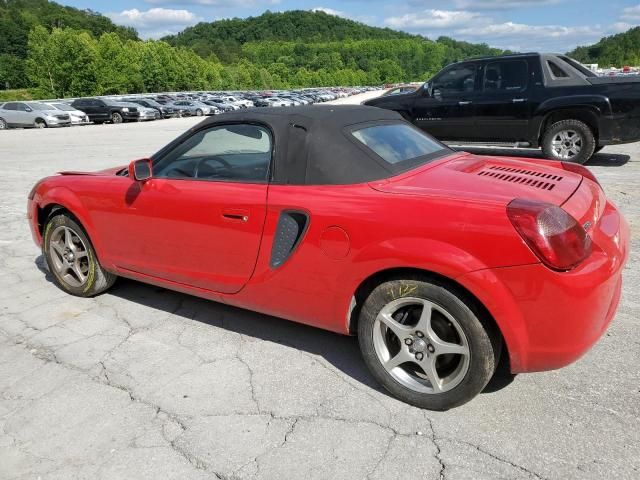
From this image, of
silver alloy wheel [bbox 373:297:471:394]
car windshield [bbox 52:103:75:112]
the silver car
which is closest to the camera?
silver alloy wheel [bbox 373:297:471:394]

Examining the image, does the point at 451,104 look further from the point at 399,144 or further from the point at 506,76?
the point at 399,144

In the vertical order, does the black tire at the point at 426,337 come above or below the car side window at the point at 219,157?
below

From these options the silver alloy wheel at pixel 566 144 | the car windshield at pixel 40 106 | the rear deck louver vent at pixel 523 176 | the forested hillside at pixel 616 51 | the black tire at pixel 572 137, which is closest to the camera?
the rear deck louver vent at pixel 523 176

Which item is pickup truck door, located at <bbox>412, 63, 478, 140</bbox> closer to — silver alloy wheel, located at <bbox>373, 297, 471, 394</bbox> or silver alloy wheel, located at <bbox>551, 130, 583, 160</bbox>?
silver alloy wheel, located at <bbox>551, 130, 583, 160</bbox>

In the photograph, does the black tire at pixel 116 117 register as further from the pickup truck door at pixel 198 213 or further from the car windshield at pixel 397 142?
the car windshield at pixel 397 142

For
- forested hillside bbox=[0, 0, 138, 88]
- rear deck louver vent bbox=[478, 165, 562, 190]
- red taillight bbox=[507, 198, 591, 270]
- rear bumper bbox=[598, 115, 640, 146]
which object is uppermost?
forested hillside bbox=[0, 0, 138, 88]

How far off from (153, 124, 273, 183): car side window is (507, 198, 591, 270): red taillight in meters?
1.50

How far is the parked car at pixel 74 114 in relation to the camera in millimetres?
28406

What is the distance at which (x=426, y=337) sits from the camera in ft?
8.21

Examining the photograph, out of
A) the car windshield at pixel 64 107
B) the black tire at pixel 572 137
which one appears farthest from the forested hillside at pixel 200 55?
the black tire at pixel 572 137

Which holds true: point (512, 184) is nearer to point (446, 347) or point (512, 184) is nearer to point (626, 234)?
point (626, 234)

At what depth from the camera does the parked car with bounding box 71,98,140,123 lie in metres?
30.8

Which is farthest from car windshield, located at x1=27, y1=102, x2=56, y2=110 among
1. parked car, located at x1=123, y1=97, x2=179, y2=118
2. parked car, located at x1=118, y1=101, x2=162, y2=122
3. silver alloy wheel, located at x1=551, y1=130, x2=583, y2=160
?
silver alloy wheel, located at x1=551, y1=130, x2=583, y2=160

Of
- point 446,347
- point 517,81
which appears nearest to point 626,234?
point 446,347
